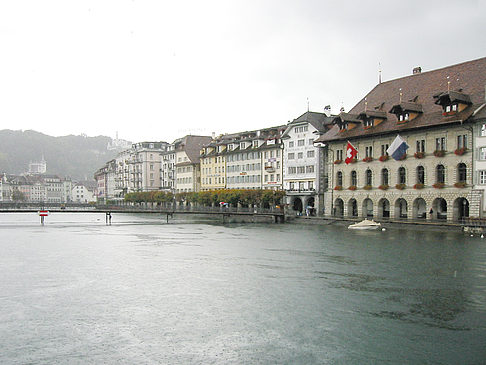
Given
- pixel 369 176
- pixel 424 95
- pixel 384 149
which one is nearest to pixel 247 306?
pixel 384 149

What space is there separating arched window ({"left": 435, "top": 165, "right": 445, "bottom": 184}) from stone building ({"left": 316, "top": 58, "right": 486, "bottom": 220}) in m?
0.10

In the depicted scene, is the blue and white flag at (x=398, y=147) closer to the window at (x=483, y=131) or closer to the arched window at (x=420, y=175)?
the arched window at (x=420, y=175)

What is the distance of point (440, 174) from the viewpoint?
180ft

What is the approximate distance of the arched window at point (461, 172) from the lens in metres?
52.2

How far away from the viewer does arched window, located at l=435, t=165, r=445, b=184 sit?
54.5 meters

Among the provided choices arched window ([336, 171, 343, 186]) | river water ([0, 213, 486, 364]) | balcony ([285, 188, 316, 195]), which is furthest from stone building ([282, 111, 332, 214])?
river water ([0, 213, 486, 364])

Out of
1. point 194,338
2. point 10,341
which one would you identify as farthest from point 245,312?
point 10,341

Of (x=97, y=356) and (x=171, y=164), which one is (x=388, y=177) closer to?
(x=97, y=356)

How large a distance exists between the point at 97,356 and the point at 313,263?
1943 centimetres

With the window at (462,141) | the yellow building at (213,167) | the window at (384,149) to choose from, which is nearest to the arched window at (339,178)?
the window at (384,149)

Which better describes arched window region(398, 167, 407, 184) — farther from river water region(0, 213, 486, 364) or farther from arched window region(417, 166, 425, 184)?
river water region(0, 213, 486, 364)

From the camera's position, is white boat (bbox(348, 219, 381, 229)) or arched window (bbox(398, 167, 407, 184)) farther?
arched window (bbox(398, 167, 407, 184))

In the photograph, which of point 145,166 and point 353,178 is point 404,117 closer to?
point 353,178

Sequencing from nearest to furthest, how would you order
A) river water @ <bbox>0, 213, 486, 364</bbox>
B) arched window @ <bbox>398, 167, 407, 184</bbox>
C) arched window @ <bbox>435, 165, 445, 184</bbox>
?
river water @ <bbox>0, 213, 486, 364</bbox> < arched window @ <bbox>435, 165, 445, 184</bbox> < arched window @ <bbox>398, 167, 407, 184</bbox>
